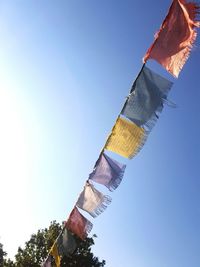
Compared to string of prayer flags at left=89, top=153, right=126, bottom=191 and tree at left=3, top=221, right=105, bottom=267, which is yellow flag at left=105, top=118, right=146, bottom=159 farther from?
tree at left=3, top=221, right=105, bottom=267

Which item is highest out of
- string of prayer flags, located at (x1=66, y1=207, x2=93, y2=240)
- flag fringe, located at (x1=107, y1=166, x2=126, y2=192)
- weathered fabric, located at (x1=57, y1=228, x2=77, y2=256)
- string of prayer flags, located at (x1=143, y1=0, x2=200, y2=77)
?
string of prayer flags, located at (x1=143, y1=0, x2=200, y2=77)

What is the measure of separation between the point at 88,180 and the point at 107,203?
2.25 ft

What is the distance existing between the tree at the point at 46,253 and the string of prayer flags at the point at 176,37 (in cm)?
2239

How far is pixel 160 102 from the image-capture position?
622 centimetres

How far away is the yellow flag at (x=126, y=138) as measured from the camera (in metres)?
6.49

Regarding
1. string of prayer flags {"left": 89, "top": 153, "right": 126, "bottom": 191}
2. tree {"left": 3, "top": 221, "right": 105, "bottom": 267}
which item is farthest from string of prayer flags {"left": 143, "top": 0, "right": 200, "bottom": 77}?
tree {"left": 3, "top": 221, "right": 105, "bottom": 267}

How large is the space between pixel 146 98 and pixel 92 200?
9.55 feet

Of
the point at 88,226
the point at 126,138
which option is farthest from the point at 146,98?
the point at 88,226

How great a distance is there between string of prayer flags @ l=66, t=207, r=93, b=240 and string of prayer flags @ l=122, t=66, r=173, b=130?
3.21m

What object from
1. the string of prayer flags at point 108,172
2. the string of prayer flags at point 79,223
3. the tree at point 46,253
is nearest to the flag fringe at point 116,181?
the string of prayer flags at point 108,172

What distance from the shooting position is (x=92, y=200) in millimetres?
7883

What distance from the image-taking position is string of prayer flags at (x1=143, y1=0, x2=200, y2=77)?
5809 millimetres

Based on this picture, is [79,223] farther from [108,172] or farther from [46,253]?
[46,253]

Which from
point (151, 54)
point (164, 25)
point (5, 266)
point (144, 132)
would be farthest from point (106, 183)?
point (5, 266)
